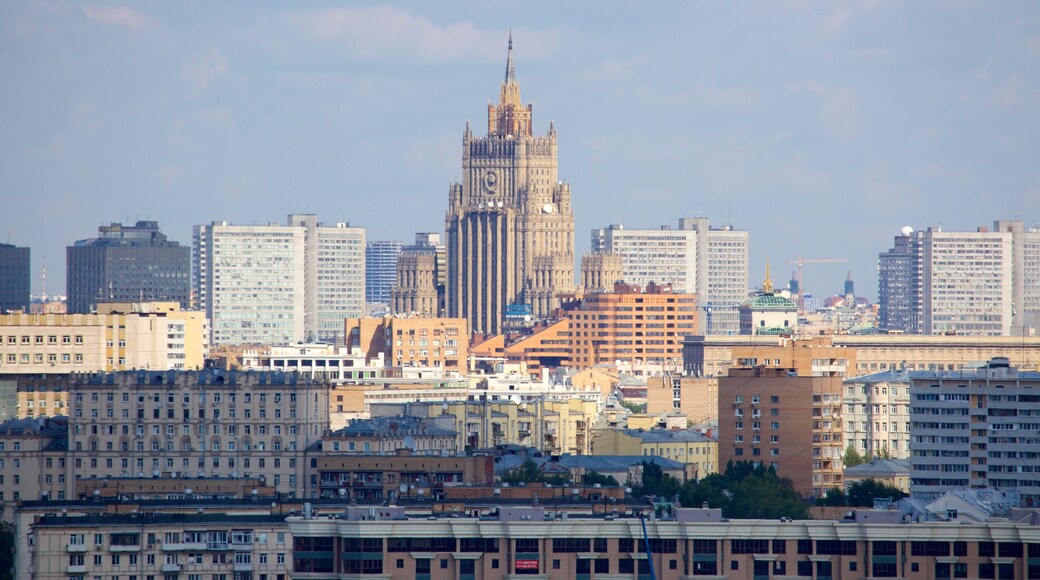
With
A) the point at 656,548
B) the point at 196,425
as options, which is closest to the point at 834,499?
the point at 196,425

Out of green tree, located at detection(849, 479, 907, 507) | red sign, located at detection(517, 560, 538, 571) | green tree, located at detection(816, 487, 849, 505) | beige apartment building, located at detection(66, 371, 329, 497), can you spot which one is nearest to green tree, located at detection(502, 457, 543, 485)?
beige apartment building, located at detection(66, 371, 329, 497)

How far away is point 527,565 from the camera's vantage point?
112 metres

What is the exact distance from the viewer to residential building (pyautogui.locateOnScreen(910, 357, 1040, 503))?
165 meters

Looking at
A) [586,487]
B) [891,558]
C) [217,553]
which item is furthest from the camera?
[586,487]

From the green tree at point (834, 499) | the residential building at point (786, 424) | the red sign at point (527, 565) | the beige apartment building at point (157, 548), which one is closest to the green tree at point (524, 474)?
the green tree at point (834, 499)

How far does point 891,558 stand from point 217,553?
2510 centimetres

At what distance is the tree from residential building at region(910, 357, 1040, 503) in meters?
14.8

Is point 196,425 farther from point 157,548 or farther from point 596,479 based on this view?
point 157,548

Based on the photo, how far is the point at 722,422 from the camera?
191 m

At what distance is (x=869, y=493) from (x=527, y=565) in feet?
155

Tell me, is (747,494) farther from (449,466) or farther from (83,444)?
(83,444)

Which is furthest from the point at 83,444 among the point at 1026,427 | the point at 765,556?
the point at 765,556

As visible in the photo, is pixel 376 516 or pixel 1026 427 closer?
pixel 376 516

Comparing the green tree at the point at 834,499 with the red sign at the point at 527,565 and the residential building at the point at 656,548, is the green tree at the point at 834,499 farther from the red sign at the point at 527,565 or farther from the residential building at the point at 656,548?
the red sign at the point at 527,565
